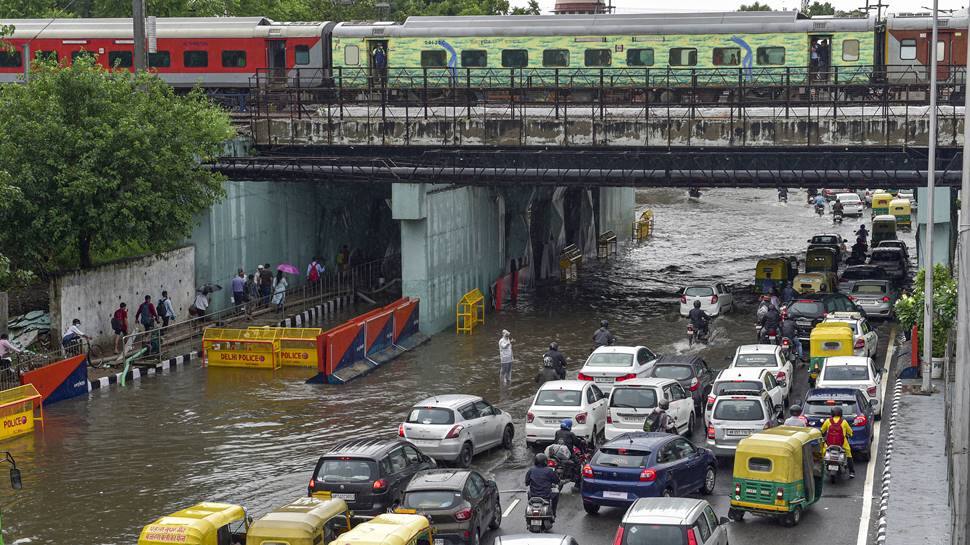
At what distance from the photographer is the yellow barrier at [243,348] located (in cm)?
3694

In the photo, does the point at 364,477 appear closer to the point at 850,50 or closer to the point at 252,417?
the point at 252,417

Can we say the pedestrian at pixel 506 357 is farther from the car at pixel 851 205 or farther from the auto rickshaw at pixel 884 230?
the car at pixel 851 205

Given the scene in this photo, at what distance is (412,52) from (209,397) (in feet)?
66.0

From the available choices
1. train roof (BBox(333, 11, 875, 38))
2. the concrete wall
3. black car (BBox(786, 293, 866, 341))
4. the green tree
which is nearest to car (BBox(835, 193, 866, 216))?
train roof (BBox(333, 11, 875, 38))

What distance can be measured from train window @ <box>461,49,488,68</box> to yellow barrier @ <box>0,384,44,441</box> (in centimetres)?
2320

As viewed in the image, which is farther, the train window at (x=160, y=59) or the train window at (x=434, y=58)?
the train window at (x=160, y=59)

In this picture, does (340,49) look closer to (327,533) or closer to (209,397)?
(209,397)

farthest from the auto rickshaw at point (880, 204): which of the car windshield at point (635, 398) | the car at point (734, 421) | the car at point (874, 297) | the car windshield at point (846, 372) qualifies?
the car at point (734, 421)

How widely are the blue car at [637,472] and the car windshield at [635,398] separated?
3585mm

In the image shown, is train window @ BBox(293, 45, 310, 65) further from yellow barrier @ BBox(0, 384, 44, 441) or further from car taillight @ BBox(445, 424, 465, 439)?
car taillight @ BBox(445, 424, 465, 439)

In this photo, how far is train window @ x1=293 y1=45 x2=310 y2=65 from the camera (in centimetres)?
5153

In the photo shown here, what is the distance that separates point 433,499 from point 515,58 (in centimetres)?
3060

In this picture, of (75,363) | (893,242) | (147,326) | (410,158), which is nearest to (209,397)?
(75,363)

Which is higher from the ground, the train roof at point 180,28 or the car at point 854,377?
the train roof at point 180,28
